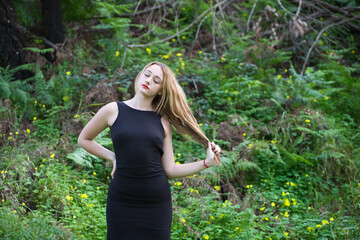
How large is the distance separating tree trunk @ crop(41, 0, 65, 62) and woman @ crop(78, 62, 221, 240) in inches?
189

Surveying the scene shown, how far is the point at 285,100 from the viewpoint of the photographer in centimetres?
634

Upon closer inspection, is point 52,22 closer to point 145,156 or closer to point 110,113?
point 110,113

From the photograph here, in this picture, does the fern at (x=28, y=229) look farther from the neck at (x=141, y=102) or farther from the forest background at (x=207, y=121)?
the neck at (x=141, y=102)

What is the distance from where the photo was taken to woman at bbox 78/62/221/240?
2637mm

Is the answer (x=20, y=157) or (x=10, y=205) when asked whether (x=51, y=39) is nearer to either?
(x=20, y=157)

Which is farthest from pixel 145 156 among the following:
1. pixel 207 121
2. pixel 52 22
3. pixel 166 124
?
pixel 52 22

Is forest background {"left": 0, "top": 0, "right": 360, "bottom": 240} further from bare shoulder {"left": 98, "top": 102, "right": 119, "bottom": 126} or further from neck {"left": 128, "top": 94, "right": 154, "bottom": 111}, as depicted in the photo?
neck {"left": 128, "top": 94, "right": 154, "bottom": 111}

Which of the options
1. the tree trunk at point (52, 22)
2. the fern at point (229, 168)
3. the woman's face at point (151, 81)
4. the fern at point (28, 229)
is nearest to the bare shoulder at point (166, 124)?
the woman's face at point (151, 81)

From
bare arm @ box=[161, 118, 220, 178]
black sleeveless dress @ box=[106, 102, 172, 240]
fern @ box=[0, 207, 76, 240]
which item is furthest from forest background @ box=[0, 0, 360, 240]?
bare arm @ box=[161, 118, 220, 178]

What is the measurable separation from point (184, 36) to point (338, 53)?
3801 millimetres

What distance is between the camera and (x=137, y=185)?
2643 millimetres

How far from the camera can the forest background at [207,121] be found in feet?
13.3

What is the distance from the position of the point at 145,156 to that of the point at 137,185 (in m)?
0.23

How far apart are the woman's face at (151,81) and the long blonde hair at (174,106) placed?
0.11 ft
